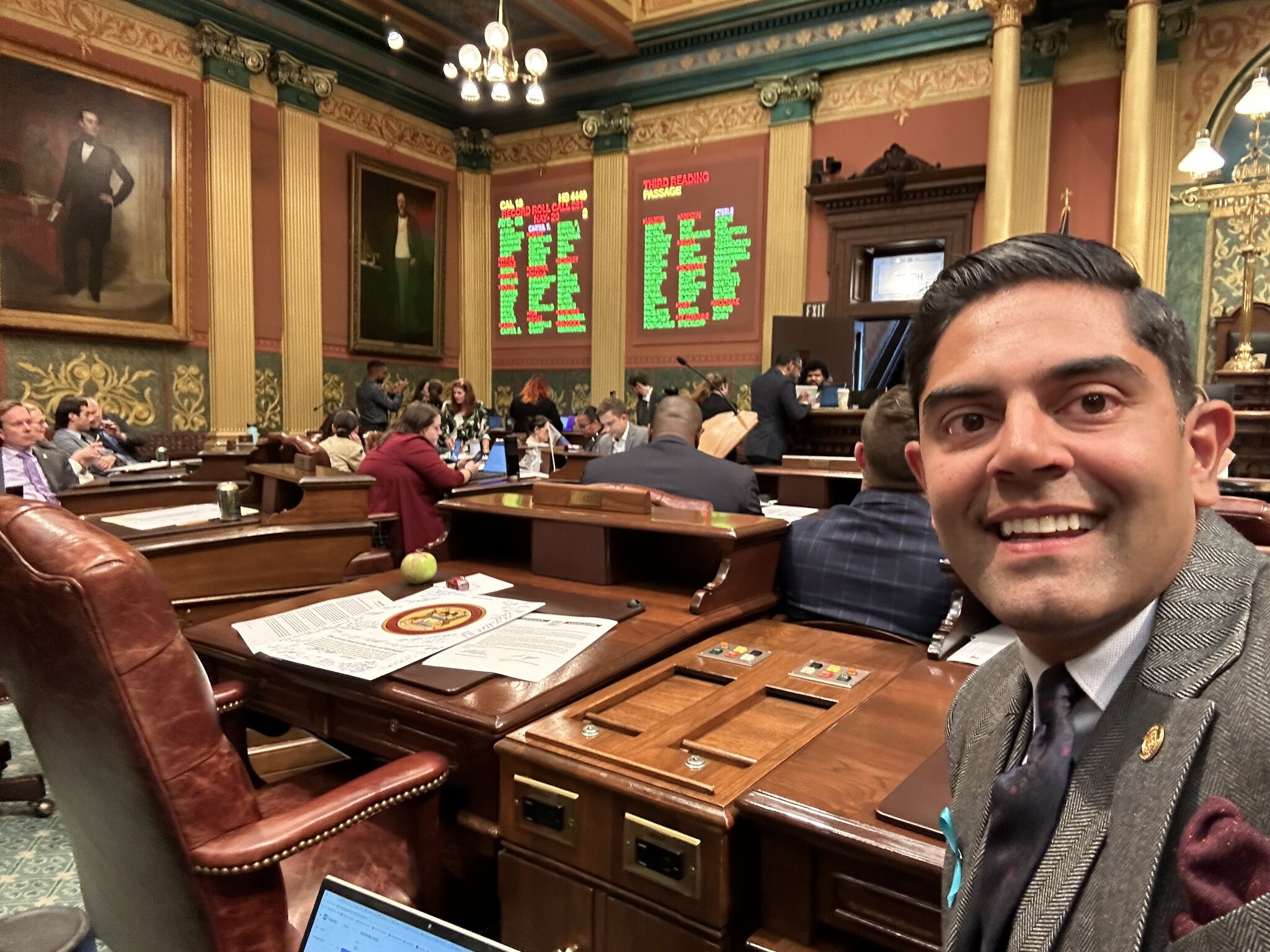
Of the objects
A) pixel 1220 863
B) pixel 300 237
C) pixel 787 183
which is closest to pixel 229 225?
pixel 300 237

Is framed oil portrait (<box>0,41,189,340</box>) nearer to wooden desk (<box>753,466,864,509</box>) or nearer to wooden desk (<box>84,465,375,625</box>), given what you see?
wooden desk (<box>84,465,375,625</box>)

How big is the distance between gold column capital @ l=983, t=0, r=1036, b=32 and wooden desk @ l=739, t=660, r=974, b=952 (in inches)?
298

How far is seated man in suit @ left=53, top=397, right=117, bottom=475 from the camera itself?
522 centimetres

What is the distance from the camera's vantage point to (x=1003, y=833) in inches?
26.8

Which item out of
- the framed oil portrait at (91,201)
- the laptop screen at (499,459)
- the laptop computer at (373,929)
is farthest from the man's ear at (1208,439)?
the framed oil portrait at (91,201)

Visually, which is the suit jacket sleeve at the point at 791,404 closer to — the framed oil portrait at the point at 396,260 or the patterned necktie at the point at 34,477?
the patterned necktie at the point at 34,477

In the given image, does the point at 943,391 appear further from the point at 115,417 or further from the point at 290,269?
the point at 290,269

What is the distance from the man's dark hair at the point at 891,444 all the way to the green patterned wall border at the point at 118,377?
789 cm

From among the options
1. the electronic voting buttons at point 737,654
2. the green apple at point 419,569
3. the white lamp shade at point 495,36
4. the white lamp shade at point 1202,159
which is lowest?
the electronic voting buttons at point 737,654

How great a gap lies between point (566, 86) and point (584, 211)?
1.58 metres

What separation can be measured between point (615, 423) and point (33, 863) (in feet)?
14.9

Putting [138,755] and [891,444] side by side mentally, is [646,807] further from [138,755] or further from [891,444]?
[891,444]

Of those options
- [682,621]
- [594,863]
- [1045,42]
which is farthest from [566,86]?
[594,863]

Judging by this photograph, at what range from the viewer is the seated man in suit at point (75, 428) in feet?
17.1
